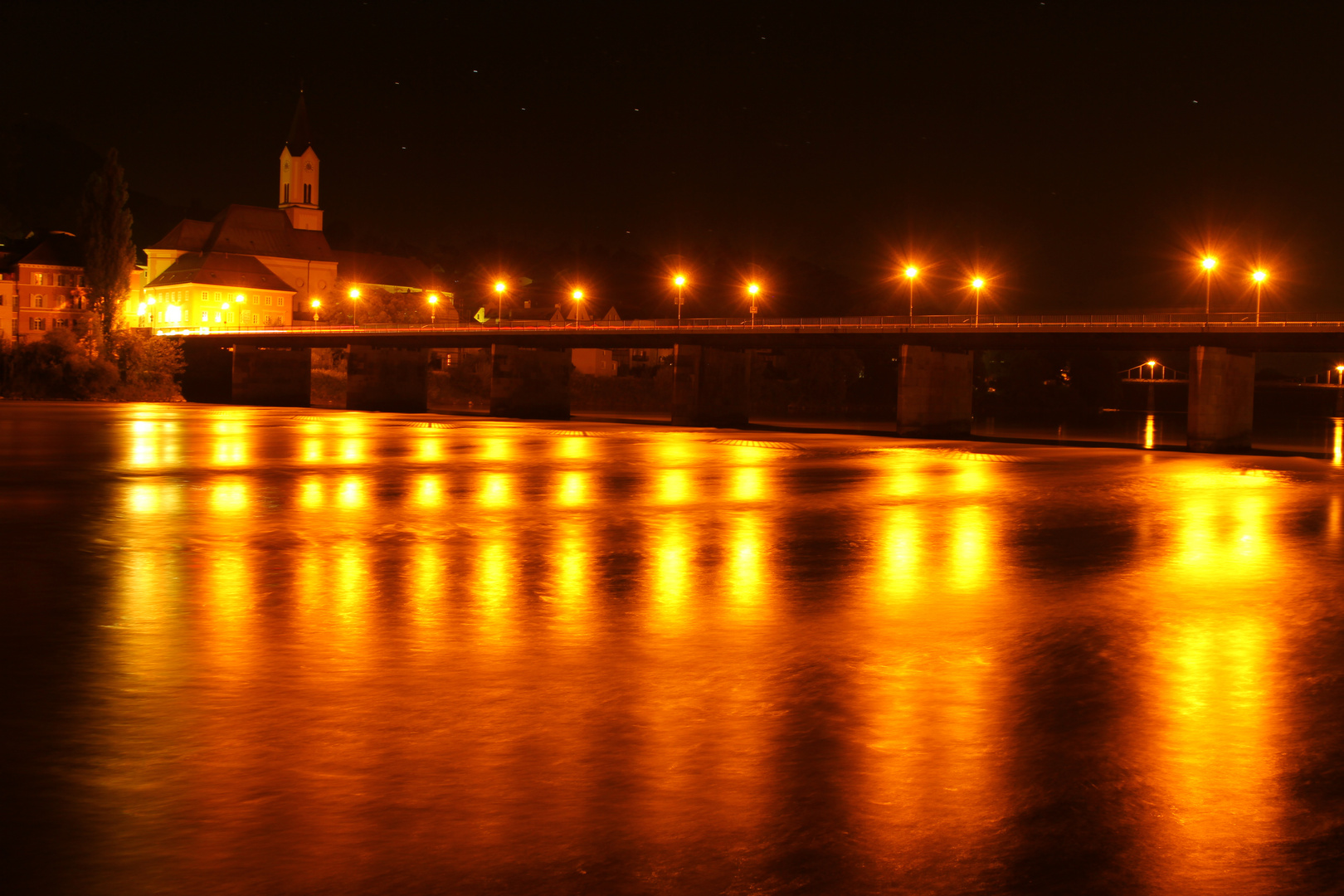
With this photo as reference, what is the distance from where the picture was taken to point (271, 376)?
421 feet

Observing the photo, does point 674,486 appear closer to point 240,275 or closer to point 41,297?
point 41,297

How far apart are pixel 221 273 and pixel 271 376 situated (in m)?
49.5

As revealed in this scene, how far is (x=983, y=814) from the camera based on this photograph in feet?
31.6

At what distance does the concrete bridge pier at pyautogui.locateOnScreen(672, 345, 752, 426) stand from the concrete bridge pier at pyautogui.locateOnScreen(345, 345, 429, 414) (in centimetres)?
3256

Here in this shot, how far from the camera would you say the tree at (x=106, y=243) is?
11488cm

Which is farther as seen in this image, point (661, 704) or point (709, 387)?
point (709, 387)

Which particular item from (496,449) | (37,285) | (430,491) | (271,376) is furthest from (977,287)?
(37,285)

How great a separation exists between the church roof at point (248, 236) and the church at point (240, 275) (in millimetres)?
125

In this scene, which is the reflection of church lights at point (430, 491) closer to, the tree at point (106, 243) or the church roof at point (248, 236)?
the tree at point (106, 243)

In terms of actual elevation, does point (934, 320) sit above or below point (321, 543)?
above

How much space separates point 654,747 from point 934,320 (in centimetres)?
8094

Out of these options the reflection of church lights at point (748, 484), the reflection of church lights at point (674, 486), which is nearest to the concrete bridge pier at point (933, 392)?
the reflection of church lights at point (748, 484)

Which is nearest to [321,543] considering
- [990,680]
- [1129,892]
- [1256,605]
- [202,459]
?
[990,680]

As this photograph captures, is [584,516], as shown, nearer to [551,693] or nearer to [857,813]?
[551,693]
